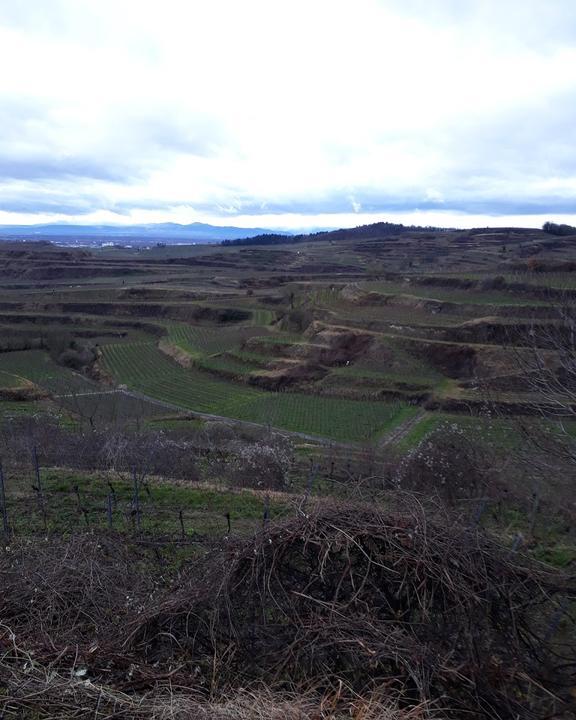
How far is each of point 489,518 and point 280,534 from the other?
6905 millimetres

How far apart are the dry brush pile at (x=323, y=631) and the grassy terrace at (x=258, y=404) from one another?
22289 mm

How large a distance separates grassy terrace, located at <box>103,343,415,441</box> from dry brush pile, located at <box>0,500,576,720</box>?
22.3 m

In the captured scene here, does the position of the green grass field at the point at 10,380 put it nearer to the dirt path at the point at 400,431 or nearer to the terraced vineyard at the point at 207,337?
the terraced vineyard at the point at 207,337

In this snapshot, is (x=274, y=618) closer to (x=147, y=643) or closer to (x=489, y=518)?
(x=147, y=643)

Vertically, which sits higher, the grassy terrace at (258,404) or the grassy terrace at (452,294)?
the grassy terrace at (452,294)

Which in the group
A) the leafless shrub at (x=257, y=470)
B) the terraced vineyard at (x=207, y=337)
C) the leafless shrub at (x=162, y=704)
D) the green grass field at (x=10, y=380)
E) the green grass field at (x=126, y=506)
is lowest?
the green grass field at (x=10, y=380)

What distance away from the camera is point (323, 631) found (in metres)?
3.80

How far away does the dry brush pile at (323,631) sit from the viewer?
341cm

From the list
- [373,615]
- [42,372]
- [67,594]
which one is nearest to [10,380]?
[42,372]

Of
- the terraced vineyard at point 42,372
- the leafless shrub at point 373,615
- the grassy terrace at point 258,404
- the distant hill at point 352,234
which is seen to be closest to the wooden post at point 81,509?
the leafless shrub at point 373,615

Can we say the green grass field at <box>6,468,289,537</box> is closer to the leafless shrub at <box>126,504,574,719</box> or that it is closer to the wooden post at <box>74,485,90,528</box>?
the wooden post at <box>74,485,90,528</box>

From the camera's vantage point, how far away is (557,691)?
376cm

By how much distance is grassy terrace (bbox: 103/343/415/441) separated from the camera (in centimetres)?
2884

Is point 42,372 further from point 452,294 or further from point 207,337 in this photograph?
point 452,294
